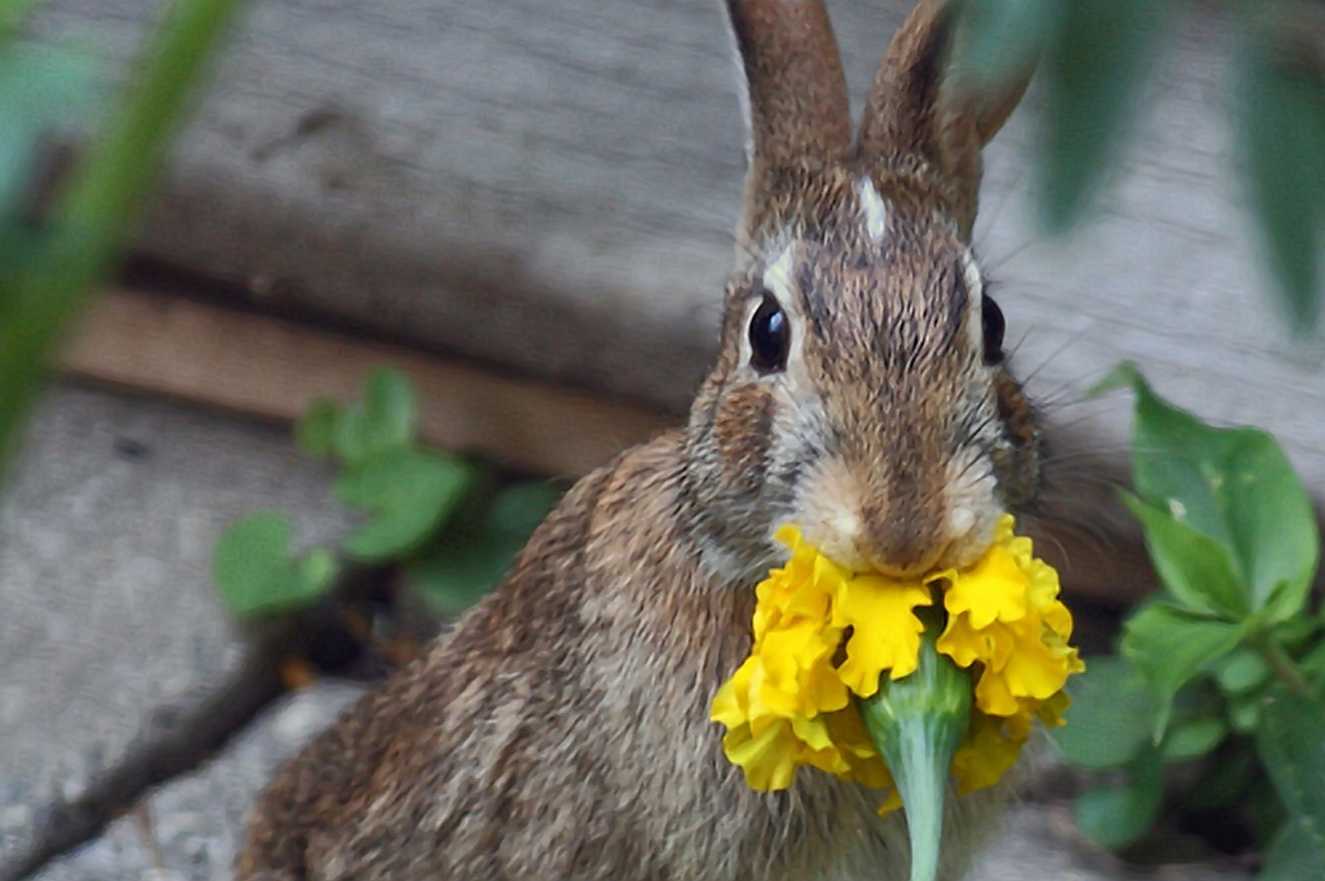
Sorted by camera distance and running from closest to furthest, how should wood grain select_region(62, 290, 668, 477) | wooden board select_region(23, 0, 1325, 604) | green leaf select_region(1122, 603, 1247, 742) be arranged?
green leaf select_region(1122, 603, 1247, 742)
wooden board select_region(23, 0, 1325, 604)
wood grain select_region(62, 290, 668, 477)

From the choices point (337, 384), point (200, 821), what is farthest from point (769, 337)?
point (337, 384)

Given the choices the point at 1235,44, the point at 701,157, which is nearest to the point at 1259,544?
the point at 701,157

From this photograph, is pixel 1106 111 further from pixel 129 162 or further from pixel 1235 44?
pixel 129 162

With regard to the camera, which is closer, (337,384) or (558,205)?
(558,205)

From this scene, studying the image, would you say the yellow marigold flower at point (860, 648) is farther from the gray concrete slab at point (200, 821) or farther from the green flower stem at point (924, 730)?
the gray concrete slab at point (200, 821)

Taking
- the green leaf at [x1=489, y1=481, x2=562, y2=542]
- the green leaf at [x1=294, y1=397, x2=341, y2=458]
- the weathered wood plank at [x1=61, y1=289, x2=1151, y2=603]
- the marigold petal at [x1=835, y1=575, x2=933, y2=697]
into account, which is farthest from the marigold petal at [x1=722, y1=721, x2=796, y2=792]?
the green leaf at [x1=294, y1=397, x2=341, y2=458]

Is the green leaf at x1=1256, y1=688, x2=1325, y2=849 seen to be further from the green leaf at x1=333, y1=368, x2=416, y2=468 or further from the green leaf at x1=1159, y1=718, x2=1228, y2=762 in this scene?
the green leaf at x1=333, y1=368, x2=416, y2=468

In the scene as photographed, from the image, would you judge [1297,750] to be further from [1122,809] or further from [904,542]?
[904,542]
